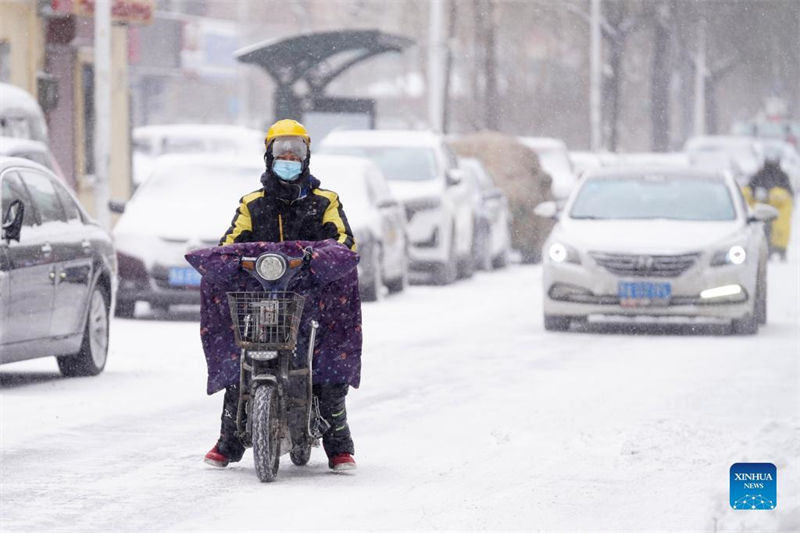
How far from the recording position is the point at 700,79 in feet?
291

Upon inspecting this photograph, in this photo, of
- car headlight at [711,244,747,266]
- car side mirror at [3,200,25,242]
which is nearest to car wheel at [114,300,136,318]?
car headlight at [711,244,747,266]

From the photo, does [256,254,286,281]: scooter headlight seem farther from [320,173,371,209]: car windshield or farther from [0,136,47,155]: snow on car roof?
[320,173,371,209]: car windshield

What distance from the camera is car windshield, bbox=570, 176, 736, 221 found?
1942 cm

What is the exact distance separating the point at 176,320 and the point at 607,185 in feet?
12.9

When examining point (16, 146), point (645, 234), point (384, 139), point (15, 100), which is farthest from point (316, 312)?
point (384, 139)

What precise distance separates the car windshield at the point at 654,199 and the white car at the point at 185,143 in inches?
664

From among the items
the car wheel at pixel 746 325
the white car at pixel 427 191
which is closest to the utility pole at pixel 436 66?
the white car at pixel 427 191

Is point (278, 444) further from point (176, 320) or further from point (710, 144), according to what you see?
point (710, 144)

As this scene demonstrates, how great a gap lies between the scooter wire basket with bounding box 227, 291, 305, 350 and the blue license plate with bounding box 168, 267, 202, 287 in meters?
10.3

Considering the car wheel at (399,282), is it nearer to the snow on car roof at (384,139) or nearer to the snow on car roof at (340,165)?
the snow on car roof at (340,165)

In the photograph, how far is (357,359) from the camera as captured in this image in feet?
31.2

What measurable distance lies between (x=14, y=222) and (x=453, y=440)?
10.7 feet

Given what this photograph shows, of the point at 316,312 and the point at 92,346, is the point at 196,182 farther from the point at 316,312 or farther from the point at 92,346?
the point at 316,312

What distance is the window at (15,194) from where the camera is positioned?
534 inches
